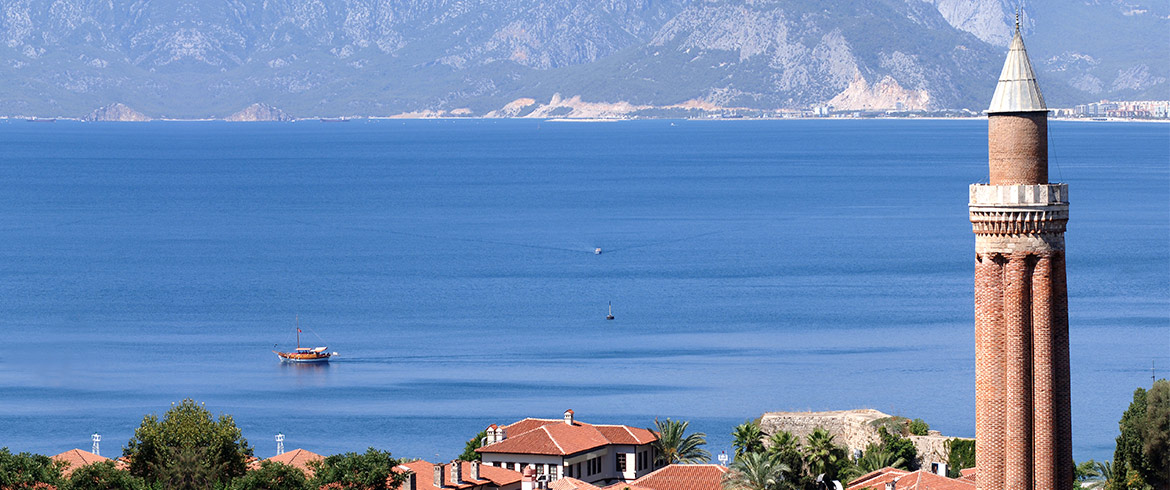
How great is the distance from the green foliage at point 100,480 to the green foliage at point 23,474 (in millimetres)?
884

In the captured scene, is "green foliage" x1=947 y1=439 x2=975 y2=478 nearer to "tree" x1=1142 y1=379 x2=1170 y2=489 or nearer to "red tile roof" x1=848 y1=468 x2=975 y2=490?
"red tile roof" x1=848 y1=468 x2=975 y2=490

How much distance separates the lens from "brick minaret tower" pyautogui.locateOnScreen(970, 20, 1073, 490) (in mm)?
32750

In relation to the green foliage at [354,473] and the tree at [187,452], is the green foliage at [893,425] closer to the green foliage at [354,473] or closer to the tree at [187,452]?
the green foliage at [354,473]

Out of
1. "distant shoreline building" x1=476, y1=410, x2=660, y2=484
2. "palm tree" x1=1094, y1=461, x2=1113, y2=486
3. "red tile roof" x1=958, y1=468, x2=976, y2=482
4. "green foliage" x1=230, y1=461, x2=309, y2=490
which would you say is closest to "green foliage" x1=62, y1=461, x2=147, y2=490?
"green foliage" x1=230, y1=461, x2=309, y2=490

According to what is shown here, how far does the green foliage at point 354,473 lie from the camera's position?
48.1m

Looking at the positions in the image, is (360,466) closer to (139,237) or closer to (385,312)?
(385,312)

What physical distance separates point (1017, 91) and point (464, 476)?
29.0m

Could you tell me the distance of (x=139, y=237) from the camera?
18650cm

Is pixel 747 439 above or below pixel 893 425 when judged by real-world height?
below

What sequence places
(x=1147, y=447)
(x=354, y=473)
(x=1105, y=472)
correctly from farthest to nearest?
1. (x=1105, y=472)
2. (x=1147, y=447)
3. (x=354, y=473)

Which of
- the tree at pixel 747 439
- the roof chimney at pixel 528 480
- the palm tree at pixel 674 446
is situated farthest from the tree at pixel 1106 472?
the roof chimney at pixel 528 480

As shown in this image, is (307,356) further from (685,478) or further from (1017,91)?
(1017,91)

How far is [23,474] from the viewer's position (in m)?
45.6

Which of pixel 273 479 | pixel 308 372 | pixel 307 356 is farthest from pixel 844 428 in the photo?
pixel 307 356
